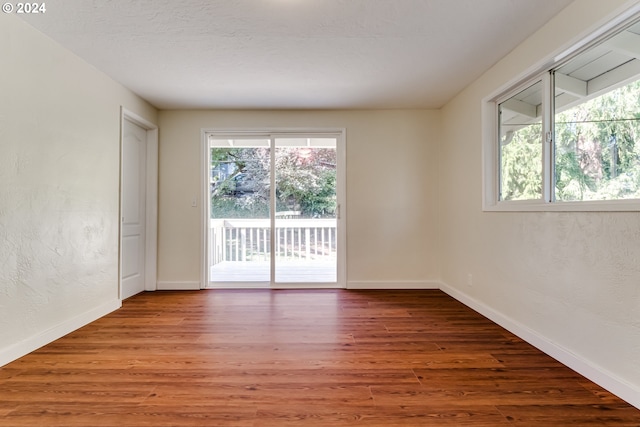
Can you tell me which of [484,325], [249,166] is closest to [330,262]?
[249,166]

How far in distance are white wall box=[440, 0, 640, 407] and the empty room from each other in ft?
0.05

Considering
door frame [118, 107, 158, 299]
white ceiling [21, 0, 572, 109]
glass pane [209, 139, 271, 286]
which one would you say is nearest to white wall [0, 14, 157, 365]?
white ceiling [21, 0, 572, 109]

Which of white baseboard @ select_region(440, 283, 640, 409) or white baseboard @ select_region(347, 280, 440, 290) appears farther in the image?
white baseboard @ select_region(347, 280, 440, 290)

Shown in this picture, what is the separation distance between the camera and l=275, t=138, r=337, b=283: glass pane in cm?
395

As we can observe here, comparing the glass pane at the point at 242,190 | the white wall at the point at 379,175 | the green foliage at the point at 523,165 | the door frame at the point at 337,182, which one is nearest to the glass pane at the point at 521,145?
the green foliage at the point at 523,165

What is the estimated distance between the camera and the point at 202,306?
3.16 m

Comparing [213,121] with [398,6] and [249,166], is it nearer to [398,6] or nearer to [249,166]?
[249,166]

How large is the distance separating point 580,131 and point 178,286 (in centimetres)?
420

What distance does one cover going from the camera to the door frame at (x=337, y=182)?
152 inches

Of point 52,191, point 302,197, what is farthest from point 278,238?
point 52,191

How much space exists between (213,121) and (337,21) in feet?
7.62

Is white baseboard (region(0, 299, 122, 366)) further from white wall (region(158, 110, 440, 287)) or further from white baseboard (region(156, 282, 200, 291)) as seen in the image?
white wall (region(158, 110, 440, 287))

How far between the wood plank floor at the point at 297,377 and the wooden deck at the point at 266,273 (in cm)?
110

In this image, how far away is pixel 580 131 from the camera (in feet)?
6.43
